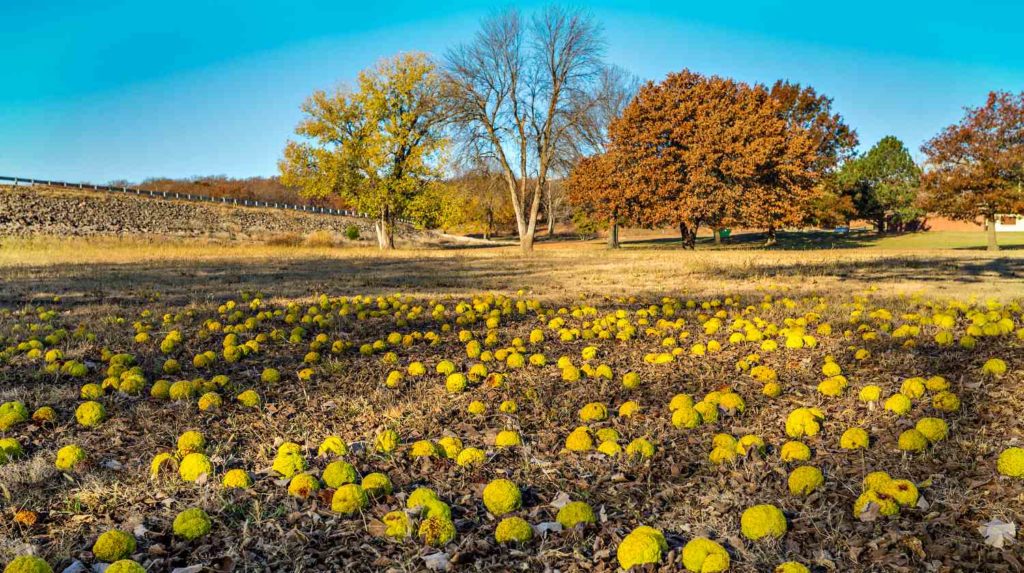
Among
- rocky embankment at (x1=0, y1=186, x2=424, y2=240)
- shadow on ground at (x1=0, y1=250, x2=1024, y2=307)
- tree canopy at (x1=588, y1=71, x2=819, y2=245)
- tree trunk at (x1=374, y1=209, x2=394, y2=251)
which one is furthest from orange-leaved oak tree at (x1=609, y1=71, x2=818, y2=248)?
rocky embankment at (x1=0, y1=186, x2=424, y2=240)

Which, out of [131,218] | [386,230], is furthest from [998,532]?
[131,218]

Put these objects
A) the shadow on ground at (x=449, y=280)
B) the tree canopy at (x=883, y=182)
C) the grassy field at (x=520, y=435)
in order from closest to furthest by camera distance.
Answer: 1. the grassy field at (x=520, y=435)
2. the shadow on ground at (x=449, y=280)
3. the tree canopy at (x=883, y=182)

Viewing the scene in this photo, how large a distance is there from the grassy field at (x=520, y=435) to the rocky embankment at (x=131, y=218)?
31595 millimetres

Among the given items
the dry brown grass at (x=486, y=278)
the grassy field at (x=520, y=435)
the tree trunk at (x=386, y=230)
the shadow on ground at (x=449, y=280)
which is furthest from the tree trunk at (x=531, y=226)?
the grassy field at (x=520, y=435)

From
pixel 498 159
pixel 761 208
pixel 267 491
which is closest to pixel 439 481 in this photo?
pixel 267 491

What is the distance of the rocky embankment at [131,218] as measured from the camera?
3909 centimetres

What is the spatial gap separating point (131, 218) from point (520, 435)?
171 feet

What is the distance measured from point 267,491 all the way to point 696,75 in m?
33.2

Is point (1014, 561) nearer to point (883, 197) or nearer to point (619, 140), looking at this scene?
point (619, 140)

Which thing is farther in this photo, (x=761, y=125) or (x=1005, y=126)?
(x=761, y=125)

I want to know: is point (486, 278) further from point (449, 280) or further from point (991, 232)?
point (991, 232)

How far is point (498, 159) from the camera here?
2723 cm

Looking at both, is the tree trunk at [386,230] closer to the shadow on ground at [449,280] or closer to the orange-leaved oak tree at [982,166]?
the shadow on ground at [449,280]

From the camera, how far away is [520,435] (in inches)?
127
